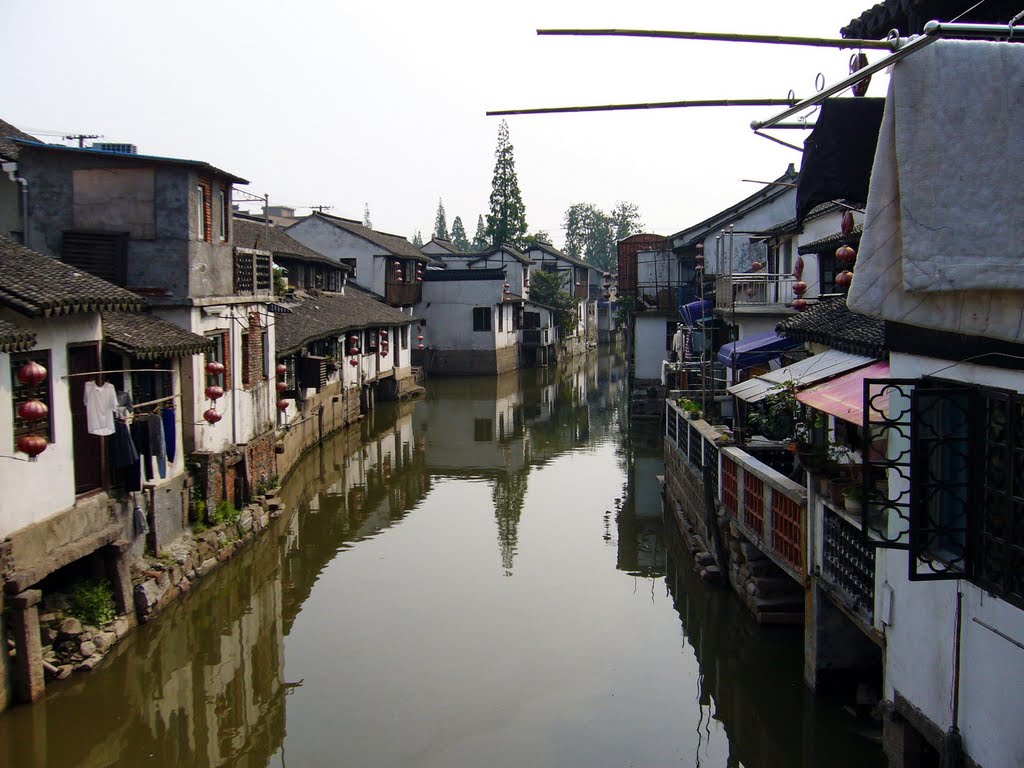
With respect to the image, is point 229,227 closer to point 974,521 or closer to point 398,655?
point 398,655

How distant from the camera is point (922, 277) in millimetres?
5293

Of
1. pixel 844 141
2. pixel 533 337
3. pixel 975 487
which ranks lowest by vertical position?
pixel 975 487

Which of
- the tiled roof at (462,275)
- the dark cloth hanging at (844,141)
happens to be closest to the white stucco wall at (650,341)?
the tiled roof at (462,275)

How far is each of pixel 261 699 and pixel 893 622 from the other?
283 inches

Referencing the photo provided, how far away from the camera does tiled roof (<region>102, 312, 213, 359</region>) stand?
12586 millimetres

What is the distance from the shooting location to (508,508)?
19.8 meters

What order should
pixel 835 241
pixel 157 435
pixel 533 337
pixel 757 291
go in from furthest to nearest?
pixel 533 337 → pixel 757 291 → pixel 835 241 → pixel 157 435

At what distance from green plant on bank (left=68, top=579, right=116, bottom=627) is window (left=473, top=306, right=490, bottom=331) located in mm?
33800

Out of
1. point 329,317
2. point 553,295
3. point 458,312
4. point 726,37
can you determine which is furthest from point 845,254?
point 553,295

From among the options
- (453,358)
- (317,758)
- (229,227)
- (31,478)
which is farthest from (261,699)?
(453,358)

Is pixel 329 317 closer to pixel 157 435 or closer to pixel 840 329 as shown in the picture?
pixel 157 435

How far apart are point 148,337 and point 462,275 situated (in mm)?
32164

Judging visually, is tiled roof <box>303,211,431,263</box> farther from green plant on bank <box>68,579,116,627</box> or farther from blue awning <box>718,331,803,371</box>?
green plant on bank <box>68,579,116,627</box>

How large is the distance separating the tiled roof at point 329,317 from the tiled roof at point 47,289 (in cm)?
993
